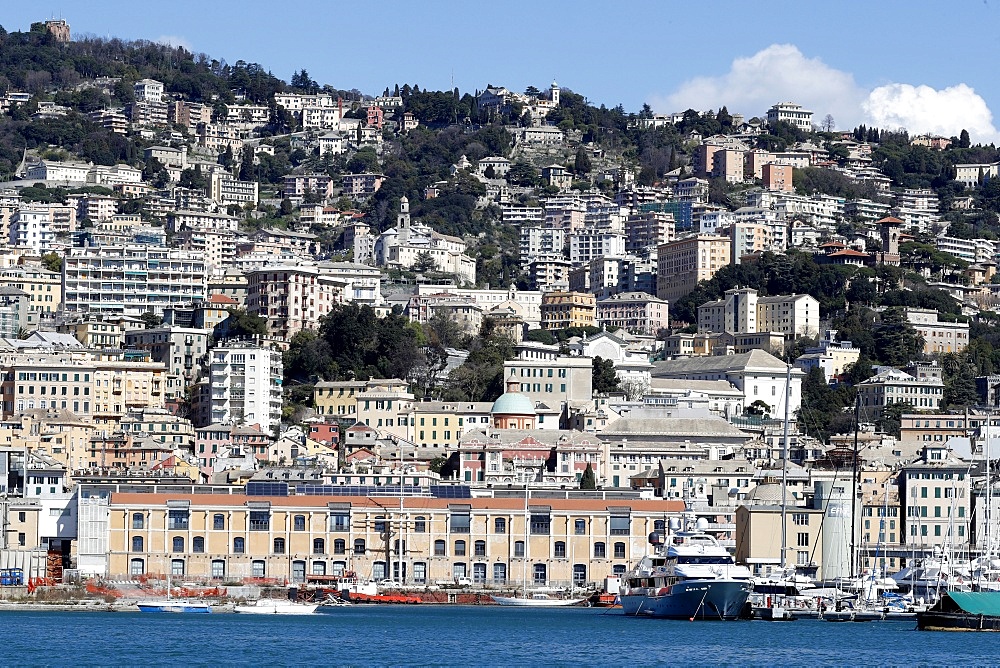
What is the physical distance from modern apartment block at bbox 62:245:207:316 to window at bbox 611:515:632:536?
214 ft

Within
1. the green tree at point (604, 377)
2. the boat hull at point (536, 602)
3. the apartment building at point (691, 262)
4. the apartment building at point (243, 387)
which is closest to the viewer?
the boat hull at point (536, 602)

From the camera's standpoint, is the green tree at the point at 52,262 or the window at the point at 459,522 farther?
the green tree at the point at 52,262

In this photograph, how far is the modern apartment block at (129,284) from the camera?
487 ft

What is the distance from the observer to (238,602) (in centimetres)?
8044

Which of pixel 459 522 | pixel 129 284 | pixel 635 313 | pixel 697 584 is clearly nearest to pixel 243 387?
pixel 129 284

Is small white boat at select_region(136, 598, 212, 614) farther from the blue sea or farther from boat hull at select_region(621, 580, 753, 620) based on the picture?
boat hull at select_region(621, 580, 753, 620)

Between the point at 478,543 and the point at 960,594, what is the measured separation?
1006 inches

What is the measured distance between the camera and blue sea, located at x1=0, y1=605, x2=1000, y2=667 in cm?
5703

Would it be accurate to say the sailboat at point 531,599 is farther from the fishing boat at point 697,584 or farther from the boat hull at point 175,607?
the boat hull at point 175,607

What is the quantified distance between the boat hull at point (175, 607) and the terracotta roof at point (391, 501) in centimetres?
809

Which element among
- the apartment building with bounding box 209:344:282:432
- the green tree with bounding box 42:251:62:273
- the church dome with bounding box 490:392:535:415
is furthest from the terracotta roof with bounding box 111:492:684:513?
the green tree with bounding box 42:251:62:273

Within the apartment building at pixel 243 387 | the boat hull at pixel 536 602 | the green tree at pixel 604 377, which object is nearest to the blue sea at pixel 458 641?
Result: the boat hull at pixel 536 602

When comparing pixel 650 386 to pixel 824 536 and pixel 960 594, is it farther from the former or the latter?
pixel 960 594

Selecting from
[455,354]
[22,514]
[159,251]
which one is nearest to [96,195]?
[159,251]
